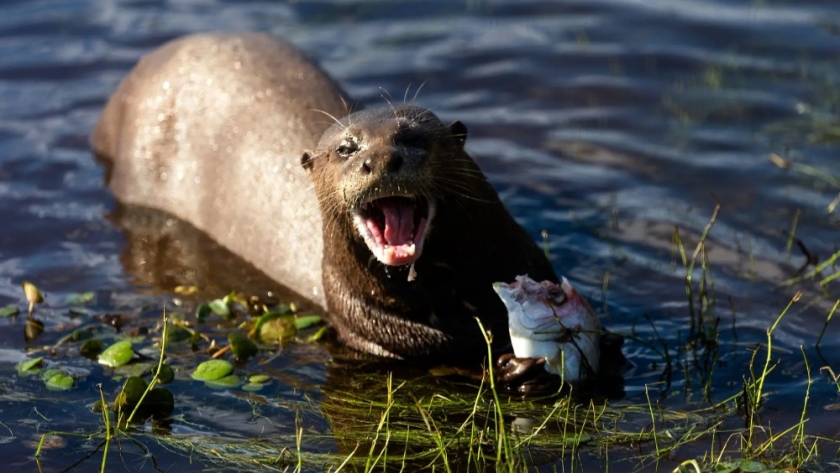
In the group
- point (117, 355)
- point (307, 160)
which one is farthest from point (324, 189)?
point (117, 355)

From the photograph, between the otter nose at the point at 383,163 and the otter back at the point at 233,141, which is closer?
the otter nose at the point at 383,163

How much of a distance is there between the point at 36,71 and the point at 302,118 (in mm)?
3650

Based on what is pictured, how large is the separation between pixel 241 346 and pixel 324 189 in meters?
0.82

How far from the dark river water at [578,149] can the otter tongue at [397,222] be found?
A: 0.77 meters

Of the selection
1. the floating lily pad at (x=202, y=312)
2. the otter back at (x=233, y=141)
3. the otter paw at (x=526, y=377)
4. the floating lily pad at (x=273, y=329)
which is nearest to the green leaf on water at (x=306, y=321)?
the floating lily pad at (x=273, y=329)

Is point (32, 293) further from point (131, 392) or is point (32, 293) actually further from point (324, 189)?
point (324, 189)

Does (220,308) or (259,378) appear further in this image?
(220,308)

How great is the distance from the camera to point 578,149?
802 cm

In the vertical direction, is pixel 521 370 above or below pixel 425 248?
below

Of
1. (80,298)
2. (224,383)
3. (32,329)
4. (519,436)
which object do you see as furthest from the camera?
(80,298)

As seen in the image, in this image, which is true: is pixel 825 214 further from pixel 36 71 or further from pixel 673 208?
pixel 36 71

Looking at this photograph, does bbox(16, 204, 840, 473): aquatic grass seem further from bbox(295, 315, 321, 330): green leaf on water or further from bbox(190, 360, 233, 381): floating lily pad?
bbox(295, 315, 321, 330): green leaf on water

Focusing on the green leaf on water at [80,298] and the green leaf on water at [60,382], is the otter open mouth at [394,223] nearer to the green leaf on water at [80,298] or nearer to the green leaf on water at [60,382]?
the green leaf on water at [60,382]

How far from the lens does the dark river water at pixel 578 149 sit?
5.45 m
